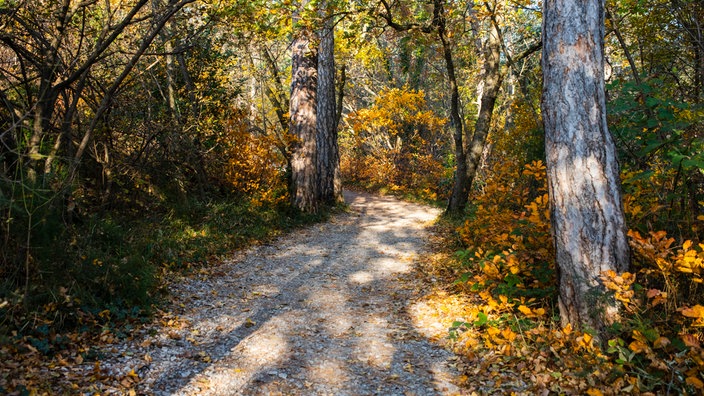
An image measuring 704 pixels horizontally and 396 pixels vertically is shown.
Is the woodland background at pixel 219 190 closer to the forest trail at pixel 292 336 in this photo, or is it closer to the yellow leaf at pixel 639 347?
the yellow leaf at pixel 639 347

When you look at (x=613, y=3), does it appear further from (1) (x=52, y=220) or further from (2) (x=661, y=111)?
(1) (x=52, y=220)

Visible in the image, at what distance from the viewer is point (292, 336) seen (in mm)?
4742

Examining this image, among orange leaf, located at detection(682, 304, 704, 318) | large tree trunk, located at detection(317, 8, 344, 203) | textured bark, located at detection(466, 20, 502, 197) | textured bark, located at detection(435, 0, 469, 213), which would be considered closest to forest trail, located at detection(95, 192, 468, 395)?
orange leaf, located at detection(682, 304, 704, 318)

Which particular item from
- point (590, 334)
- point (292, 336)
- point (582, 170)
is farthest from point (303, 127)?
point (590, 334)

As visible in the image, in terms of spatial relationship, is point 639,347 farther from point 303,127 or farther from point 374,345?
point 303,127

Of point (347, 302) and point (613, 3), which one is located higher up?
point (613, 3)

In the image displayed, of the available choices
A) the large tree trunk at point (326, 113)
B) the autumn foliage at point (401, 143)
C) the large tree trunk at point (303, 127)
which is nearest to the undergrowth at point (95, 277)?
the large tree trunk at point (303, 127)

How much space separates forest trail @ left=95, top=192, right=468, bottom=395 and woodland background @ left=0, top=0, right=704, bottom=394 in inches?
17.0

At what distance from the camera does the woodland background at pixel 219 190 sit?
12.0 ft

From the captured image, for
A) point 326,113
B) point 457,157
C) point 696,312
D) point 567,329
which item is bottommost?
point 567,329

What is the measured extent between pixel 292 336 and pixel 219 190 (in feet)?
20.9

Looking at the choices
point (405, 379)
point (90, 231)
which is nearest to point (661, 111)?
point (405, 379)

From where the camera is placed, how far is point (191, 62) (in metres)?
10.7

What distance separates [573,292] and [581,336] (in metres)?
0.36
